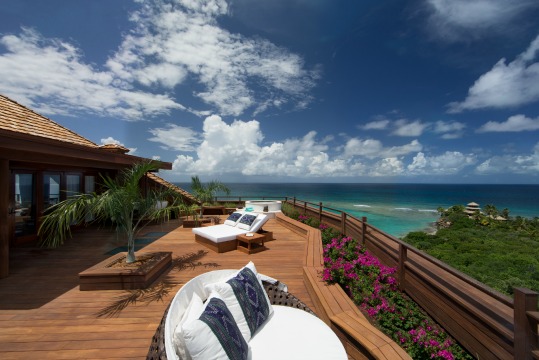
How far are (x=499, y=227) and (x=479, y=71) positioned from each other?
687 inches

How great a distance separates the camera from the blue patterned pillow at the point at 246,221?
6049mm

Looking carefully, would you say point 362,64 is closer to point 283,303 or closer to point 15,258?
point 283,303

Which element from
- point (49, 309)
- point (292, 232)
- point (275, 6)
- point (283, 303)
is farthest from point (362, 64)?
point (49, 309)

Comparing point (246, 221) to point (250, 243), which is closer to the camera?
point (250, 243)

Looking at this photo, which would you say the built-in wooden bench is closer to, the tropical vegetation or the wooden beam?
the tropical vegetation

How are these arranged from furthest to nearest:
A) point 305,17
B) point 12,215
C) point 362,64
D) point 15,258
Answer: point 362,64 < point 305,17 < point 12,215 < point 15,258

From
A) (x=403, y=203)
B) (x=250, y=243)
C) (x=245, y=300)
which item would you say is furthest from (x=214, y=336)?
(x=403, y=203)

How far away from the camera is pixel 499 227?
19406mm

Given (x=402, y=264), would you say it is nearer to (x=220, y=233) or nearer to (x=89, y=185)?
(x=220, y=233)

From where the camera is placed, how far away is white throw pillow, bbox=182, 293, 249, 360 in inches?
53.4

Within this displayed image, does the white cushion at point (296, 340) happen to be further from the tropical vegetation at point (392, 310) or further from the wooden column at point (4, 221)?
the wooden column at point (4, 221)

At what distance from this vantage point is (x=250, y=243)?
5.27 m

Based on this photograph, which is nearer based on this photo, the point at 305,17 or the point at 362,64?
the point at 305,17

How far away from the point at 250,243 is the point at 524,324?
4.29 metres
